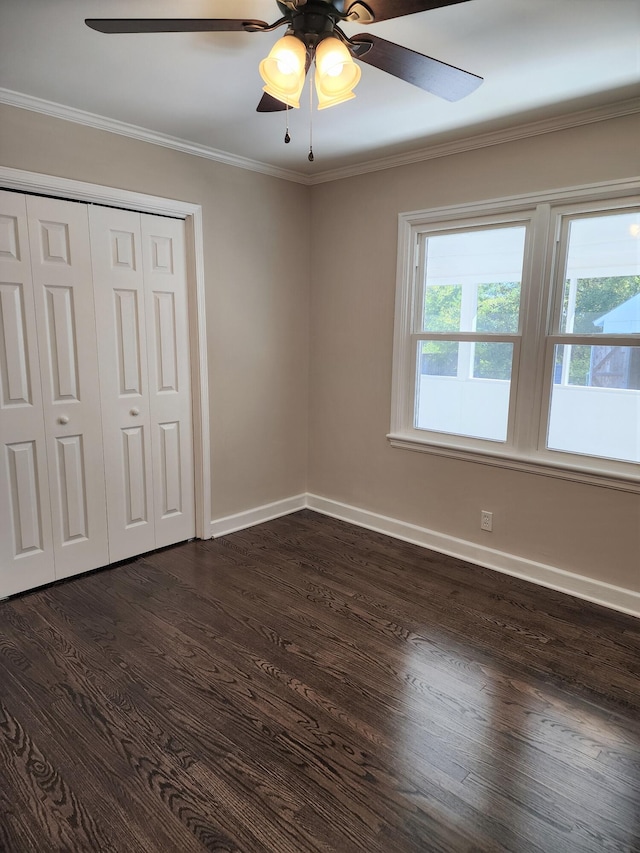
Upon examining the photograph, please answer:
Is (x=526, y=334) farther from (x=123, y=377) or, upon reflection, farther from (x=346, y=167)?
(x=123, y=377)

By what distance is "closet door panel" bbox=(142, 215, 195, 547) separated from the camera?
3.12 metres

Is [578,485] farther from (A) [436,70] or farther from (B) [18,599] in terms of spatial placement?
(B) [18,599]

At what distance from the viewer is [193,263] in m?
3.24

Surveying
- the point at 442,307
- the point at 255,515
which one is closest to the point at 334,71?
the point at 442,307

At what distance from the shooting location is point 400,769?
68.2 inches

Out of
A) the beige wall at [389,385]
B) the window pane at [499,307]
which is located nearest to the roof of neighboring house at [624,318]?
the window pane at [499,307]

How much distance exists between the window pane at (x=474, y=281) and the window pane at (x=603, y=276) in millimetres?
289

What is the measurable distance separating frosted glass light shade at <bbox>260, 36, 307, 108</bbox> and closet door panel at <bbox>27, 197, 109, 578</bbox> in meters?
1.62

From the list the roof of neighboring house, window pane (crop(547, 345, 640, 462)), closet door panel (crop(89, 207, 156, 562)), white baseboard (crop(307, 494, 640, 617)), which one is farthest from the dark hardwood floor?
the roof of neighboring house

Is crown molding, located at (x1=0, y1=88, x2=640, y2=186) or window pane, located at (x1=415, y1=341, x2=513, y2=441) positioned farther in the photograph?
window pane, located at (x1=415, y1=341, x2=513, y2=441)

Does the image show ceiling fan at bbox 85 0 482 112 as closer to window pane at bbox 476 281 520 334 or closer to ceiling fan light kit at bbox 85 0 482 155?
ceiling fan light kit at bbox 85 0 482 155

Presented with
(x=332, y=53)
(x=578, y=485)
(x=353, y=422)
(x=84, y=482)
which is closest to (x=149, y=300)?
(x=84, y=482)

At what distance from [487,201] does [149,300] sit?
2051mm

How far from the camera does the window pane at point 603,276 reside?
2.61 metres
